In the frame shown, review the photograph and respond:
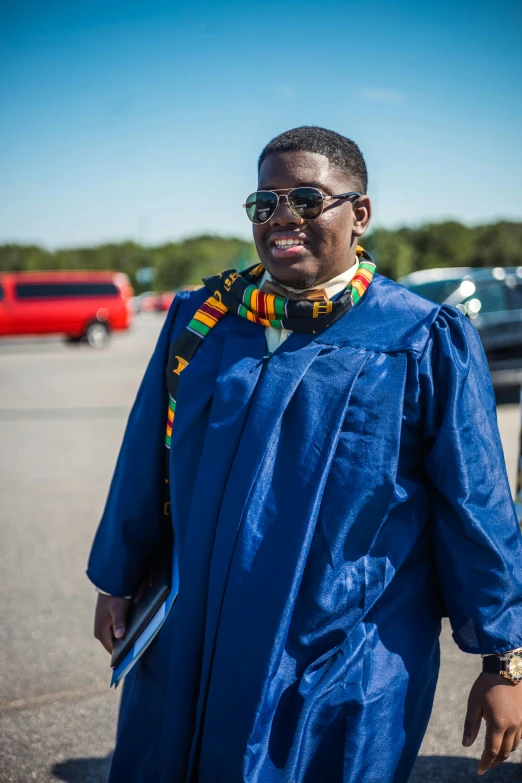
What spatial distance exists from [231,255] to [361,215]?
89.5 metres

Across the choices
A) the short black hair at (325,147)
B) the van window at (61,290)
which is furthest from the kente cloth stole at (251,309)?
the van window at (61,290)

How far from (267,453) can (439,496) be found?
0.43 metres

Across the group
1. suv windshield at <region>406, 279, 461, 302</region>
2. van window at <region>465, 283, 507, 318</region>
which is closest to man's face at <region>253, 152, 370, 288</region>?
suv windshield at <region>406, 279, 461, 302</region>

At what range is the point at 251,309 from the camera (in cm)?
169

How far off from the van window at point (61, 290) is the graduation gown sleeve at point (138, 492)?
62.8 ft

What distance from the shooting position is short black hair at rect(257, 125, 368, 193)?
1706 mm

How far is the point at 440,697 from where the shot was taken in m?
2.94

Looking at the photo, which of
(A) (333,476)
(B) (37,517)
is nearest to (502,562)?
(A) (333,476)

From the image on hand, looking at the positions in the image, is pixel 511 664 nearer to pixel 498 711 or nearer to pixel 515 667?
pixel 515 667

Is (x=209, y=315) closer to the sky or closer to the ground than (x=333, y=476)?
closer to the sky

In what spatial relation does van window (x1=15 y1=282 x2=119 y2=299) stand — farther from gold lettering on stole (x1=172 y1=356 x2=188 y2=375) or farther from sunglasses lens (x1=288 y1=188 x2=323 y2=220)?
sunglasses lens (x1=288 y1=188 x2=323 y2=220)

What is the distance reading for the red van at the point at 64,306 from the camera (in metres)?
19.6

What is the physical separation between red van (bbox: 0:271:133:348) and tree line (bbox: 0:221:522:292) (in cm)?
2817

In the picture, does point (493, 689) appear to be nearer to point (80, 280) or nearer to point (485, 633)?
point (485, 633)
